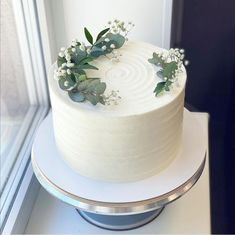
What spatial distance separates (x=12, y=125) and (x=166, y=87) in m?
0.48

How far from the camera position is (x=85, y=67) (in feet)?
2.08

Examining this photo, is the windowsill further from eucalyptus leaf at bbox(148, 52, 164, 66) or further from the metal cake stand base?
eucalyptus leaf at bbox(148, 52, 164, 66)

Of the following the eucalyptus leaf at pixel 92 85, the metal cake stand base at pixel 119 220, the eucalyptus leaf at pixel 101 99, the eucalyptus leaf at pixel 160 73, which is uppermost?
the eucalyptus leaf at pixel 92 85

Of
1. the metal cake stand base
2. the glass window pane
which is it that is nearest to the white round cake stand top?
the metal cake stand base

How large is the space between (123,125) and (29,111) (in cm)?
44

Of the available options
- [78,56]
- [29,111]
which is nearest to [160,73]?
[78,56]

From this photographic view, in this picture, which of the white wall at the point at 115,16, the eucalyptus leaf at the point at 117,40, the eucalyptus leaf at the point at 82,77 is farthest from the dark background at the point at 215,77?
the eucalyptus leaf at the point at 82,77

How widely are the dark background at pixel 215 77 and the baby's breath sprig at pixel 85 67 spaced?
0.21 m

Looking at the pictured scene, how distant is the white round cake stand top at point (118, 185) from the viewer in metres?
0.63

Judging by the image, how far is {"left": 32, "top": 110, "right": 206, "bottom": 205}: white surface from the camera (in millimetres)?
632

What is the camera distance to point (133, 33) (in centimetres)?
88

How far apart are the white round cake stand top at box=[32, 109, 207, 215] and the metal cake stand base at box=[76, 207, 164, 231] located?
0.10 m

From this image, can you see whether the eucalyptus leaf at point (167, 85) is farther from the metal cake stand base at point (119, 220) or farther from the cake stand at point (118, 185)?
the metal cake stand base at point (119, 220)

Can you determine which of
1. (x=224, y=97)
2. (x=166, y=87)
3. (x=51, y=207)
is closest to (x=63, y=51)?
(x=166, y=87)
